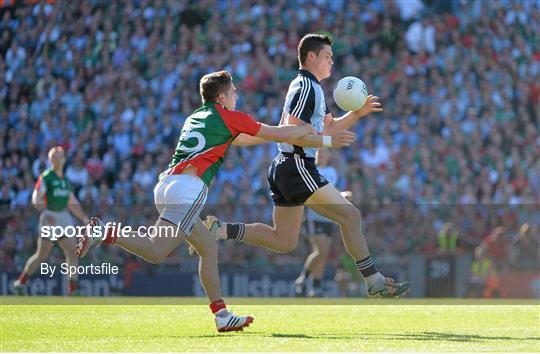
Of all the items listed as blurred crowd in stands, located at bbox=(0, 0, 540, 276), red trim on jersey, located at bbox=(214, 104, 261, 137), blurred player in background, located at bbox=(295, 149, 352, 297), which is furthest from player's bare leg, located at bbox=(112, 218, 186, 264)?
blurred crowd in stands, located at bbox=(0, 0, 540, 276)

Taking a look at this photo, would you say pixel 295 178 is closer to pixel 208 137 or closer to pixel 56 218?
pixel 208 137

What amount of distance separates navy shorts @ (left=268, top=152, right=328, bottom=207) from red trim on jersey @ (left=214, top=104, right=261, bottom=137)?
3.28 feet

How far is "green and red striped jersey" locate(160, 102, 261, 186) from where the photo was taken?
10.1 m

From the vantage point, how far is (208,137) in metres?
A: 10.1

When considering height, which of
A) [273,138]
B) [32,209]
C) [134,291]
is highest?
[273,138]

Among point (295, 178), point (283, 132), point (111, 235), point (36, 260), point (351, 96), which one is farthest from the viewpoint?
point (36, 260)

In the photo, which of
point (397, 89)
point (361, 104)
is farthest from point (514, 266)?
point (361, 104)

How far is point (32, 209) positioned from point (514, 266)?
29.4 feet

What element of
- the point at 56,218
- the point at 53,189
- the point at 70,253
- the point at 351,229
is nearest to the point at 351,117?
the point at 351,229

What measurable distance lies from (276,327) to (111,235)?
6.82 feet

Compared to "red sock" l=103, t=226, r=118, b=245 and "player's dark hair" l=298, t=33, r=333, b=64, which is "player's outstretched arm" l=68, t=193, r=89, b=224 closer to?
"player's dark hair" l=298, t=33, r=333, b=64

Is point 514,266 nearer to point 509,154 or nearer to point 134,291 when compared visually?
point 509,154

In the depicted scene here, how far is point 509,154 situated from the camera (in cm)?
2402

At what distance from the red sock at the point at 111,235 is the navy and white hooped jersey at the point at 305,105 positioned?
82.5 inches
